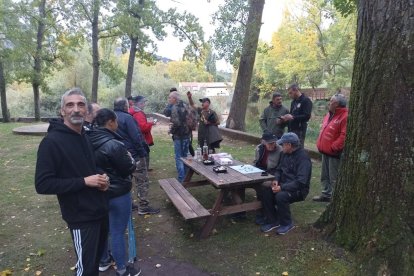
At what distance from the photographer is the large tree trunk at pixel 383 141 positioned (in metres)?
2.97

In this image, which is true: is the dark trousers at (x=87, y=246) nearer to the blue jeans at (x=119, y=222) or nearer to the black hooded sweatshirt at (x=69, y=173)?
the black hooded sweatshirt at (x=69, y=173)

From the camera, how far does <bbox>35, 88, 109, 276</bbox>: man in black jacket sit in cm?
236

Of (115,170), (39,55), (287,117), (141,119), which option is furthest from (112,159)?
(39,55)

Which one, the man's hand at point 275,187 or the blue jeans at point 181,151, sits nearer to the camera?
the man's hand at point 275,187

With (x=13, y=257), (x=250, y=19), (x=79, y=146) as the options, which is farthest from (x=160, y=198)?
(x=250, y=19)

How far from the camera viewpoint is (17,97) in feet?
89.0

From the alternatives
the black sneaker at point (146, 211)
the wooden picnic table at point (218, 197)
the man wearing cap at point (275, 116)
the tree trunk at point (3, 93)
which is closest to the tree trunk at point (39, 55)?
the tree trunk at point (3, 93)

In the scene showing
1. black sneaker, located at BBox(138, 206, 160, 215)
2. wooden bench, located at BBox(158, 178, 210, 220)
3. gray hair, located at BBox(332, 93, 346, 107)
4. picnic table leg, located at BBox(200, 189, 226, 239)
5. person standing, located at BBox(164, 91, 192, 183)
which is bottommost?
black sneaker, located at BBox(138, 206, 160, 215)

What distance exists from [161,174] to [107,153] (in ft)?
14.6

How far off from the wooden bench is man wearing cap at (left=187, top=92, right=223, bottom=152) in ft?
5.43

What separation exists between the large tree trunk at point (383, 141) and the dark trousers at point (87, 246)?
2392mm

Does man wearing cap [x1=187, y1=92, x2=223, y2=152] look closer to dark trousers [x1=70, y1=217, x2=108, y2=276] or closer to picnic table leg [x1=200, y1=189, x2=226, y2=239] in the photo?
picnic table leg [x1=200, y1=189, x2=226, y2=239]

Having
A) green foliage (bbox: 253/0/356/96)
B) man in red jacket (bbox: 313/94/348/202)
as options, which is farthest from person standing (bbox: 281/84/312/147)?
green foliage (bbox: 253/0/356/96)

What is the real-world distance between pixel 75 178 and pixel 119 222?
3.06ft
